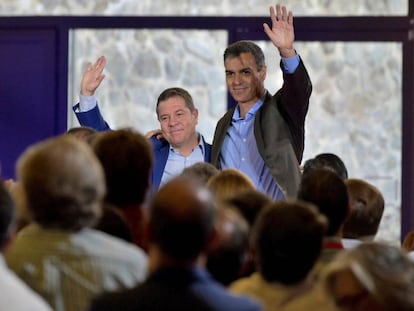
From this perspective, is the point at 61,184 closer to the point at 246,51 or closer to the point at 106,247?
the point at 106,247

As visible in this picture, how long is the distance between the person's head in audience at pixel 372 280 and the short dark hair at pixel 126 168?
83cm

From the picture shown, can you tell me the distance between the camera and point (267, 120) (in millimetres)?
5504

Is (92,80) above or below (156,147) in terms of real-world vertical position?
above

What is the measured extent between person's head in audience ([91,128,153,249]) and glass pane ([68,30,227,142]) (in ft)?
14.8

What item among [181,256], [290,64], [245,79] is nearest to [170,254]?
[181,256]

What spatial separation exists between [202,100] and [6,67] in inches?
54.2

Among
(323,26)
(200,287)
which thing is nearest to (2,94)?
(323,26)

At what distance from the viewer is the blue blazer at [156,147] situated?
18.9 ft

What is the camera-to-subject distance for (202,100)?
7.89 m

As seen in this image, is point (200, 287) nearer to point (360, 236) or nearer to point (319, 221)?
point (319, 221)

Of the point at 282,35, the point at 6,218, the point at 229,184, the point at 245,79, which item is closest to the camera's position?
the point at 6,218

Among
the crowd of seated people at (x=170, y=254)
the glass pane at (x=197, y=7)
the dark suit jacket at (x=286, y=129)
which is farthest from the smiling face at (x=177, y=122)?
the crowd of seated people at (x=170, y=254)

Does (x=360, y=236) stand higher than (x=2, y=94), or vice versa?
(x=2, y=94)

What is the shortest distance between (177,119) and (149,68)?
2.21m
